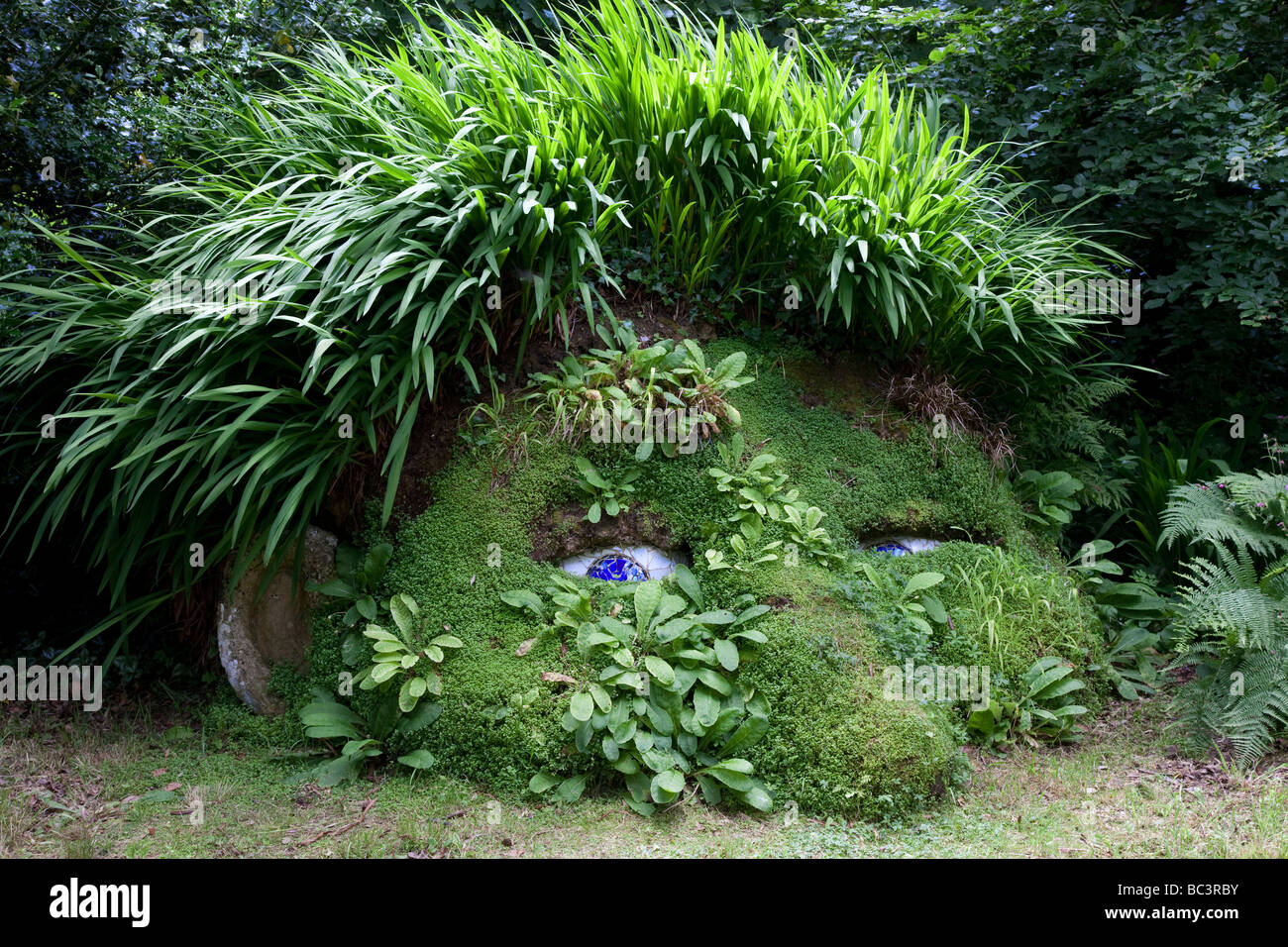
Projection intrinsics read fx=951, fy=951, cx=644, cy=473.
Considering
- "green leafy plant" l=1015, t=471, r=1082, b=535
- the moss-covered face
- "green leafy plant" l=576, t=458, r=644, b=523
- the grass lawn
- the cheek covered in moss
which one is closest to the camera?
the grass lawn

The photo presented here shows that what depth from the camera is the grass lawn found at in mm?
2887

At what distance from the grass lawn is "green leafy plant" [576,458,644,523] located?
1.13 m

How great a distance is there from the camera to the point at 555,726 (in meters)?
3.29

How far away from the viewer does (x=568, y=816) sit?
309cm

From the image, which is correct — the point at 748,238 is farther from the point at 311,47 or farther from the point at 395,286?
the point at 311,47

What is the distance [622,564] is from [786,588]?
0.65 metres

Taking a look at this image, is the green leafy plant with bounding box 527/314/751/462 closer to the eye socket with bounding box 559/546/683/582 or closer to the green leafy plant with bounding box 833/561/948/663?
the eye socket with bounding box 559/546/683/582

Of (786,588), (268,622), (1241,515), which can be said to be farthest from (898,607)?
(268,622)

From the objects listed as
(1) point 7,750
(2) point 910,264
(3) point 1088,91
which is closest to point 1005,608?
(2) point 910,264

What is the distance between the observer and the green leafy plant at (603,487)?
376 centimetres

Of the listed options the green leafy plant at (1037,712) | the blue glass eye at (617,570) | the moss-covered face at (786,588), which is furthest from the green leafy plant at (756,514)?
the green leafy plant at (1037,712)

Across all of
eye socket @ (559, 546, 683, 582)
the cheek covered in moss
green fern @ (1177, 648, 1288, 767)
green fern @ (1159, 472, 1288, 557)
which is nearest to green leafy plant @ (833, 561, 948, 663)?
the cheek covered in moss

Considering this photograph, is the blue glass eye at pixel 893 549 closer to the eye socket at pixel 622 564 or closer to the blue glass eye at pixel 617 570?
the eye socket at pixel 622 564

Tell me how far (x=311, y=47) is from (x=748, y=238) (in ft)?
8.93
